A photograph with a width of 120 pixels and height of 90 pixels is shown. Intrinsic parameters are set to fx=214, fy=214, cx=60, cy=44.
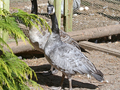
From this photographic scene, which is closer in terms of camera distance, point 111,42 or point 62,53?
point 62,53

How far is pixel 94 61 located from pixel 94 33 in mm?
1203

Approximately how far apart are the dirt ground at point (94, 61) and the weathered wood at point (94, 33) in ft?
1.34

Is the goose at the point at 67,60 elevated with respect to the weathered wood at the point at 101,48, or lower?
elevated

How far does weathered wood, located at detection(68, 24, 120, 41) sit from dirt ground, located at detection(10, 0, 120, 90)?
1.34 ft

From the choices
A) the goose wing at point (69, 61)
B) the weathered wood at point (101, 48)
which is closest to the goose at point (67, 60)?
the goose wing at point (69, 61)

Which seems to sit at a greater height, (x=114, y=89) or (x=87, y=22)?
(x=87, y=22)

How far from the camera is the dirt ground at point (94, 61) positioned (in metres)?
4.63

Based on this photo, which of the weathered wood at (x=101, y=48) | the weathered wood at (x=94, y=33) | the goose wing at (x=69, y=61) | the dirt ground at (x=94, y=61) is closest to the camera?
the goose wing at (x=69, y=61)

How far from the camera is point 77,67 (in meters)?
4.03

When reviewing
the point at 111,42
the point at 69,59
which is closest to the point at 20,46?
Answer: the point at 69,59

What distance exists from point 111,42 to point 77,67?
12.0 ft

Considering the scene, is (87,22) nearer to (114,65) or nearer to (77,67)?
(114,65)

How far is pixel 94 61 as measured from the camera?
5.79m

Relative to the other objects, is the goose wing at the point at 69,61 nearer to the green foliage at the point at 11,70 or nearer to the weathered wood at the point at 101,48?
the green foliage at the point at 11,70
